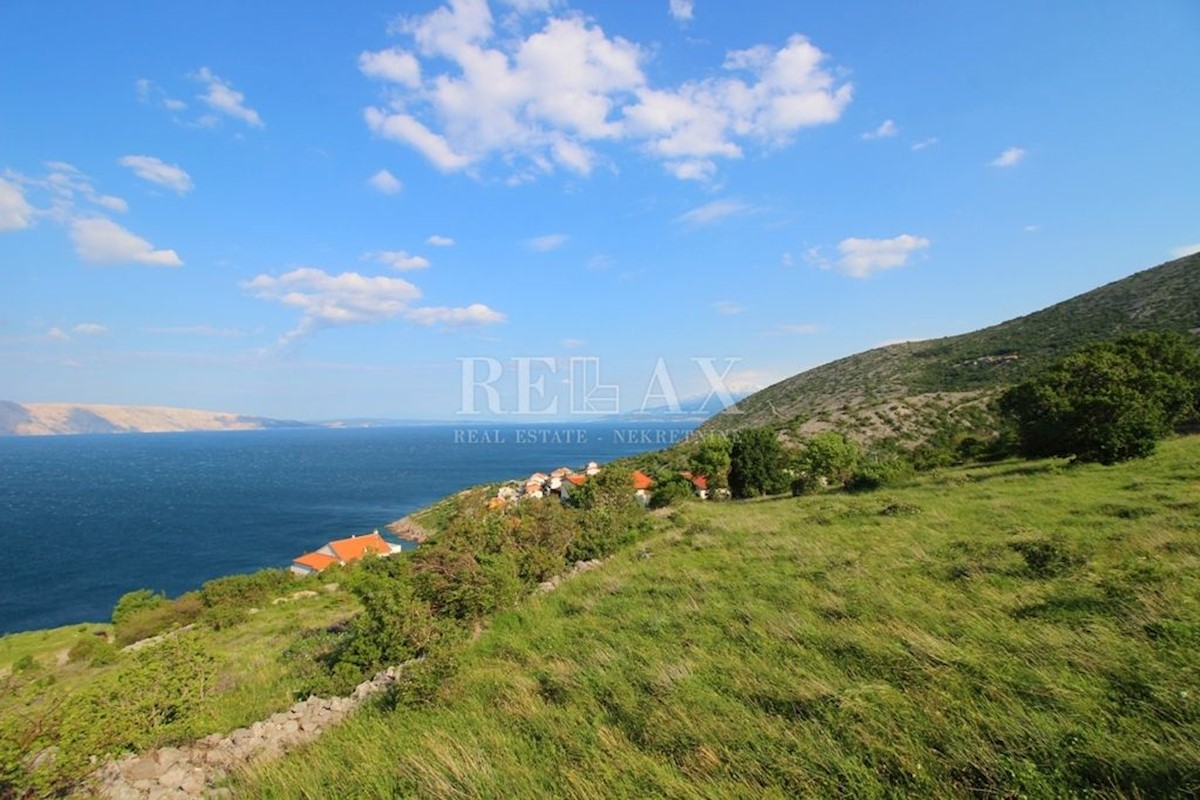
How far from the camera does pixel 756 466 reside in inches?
1503

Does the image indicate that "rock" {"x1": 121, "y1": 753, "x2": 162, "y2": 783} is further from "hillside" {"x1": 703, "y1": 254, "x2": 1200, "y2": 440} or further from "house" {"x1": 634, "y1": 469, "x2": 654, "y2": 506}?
"hillside" {"x1": 703, "y1": 254, "x2": 1200, "y2": 440}

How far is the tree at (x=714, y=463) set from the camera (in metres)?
41.2

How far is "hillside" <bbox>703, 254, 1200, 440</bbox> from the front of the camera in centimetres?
5094

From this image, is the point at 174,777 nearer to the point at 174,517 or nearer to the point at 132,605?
the point at 132,605

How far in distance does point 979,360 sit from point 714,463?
156ft

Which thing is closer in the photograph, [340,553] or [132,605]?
[132,605]

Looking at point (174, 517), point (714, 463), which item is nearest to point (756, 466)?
point (714, 463)

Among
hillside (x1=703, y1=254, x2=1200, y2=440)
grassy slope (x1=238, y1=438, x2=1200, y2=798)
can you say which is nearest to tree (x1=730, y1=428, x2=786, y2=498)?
hillside (x1=703, y1=254, x2=1200, y2=440)

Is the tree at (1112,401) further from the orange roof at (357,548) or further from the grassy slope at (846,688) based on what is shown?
the orange roof at (357,548)

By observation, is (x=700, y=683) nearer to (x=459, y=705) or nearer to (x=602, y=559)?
(x=459, y=705)

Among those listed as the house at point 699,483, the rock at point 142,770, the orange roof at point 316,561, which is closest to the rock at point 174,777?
the rock at point 142,770

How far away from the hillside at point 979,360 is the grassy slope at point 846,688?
46.2 metres

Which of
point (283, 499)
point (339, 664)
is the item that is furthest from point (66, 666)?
point (283, 499)

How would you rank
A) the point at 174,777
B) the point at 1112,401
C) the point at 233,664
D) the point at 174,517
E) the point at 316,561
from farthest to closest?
the point at 174,517 < the point at 316,561 < the point at 1112,401 < the point at 233,664 < the point at 174,777
